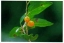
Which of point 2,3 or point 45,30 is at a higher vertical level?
point 2,3

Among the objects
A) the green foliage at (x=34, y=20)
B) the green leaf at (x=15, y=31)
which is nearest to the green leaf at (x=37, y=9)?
the green foliage at (x=34, y=20)

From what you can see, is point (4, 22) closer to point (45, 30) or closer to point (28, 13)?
point (28, 13)

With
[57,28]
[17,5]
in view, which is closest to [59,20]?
[57,28]

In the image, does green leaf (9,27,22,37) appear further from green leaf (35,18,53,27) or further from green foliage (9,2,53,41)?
green leaf (35,18,53,27)

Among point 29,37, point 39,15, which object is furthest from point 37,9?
point 29,37

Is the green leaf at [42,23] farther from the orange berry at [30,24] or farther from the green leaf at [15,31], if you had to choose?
the green leaf at [15,31]

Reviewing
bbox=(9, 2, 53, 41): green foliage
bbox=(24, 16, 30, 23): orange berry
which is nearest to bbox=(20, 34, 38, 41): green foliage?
bbox=(9, 2, 53, 41): green foliage

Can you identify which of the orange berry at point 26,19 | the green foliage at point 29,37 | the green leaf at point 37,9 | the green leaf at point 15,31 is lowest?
the green foliage at point 29,37

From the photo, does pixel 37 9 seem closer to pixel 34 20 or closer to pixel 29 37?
pixel 34 20
